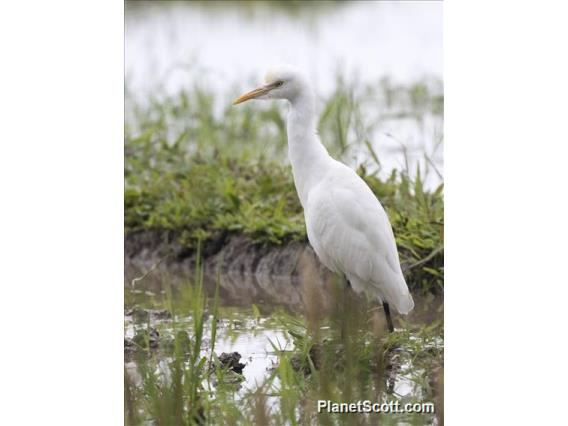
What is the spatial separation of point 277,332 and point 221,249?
934 millimetres

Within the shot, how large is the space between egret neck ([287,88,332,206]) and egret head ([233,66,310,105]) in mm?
20

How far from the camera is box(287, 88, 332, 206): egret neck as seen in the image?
12.0ft

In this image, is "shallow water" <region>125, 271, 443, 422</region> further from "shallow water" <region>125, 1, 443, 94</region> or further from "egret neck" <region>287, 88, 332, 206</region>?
"shallow water" <region>125, 1, 443, 94</region>

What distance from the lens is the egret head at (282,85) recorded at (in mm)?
3645

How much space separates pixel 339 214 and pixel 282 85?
50 cm

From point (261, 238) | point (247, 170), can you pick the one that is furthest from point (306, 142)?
point (247, 170)

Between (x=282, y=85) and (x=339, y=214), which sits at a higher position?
(x=282, y=85)

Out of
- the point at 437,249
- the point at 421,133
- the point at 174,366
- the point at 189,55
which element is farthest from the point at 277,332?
the point at 189,55

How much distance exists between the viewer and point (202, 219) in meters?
4.63

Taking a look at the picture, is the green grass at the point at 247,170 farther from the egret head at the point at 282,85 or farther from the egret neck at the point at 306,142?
the egret head at the point at 282,85

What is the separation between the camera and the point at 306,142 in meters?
3.69

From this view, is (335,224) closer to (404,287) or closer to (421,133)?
(404,287)

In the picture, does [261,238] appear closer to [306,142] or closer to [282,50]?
[306,142]

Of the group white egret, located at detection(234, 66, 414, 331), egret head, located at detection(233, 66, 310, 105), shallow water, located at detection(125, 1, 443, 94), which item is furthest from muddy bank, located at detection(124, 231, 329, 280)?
shallow water, located at detection(125, 1, 443, 94)
